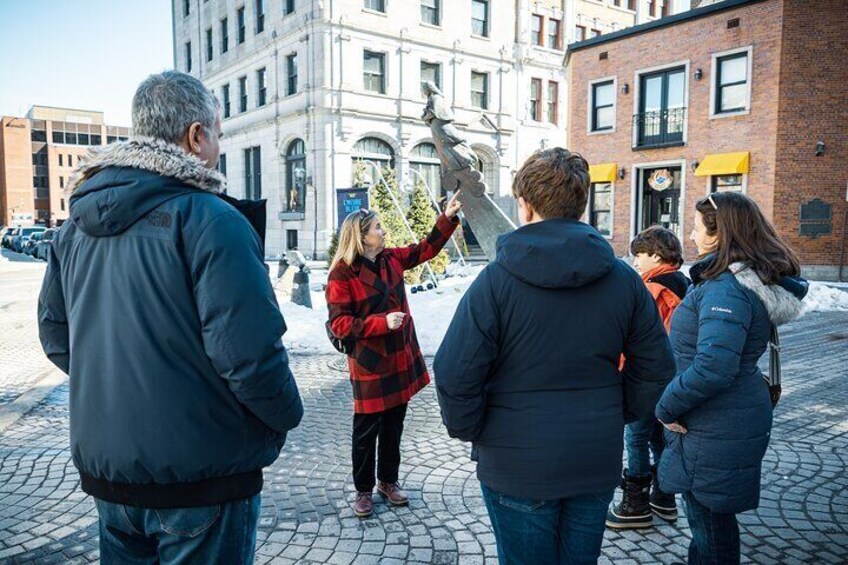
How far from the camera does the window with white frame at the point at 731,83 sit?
20.3 m

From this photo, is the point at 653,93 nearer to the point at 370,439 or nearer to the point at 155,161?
the point at 370,439

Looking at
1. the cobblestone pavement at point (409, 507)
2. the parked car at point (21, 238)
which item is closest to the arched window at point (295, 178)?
the parked car at point (21, 238)

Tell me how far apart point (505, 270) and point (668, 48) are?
23.4 metres

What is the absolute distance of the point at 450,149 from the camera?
36.6 feet

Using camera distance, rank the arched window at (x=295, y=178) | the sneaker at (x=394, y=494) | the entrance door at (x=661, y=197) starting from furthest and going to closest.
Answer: the arched window at (x=295, y=178) < the entrance door at (x=661, y=197) < the sneaker at (x=394, y=494)

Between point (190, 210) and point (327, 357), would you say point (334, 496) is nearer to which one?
point (190, 210)

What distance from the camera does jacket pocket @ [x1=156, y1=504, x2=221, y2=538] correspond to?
75.9 inches

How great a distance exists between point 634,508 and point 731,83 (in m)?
20.8

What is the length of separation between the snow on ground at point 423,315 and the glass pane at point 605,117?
12037 millimetres

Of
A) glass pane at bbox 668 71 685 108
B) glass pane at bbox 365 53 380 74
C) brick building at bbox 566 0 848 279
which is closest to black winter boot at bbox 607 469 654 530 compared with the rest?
brick building at bbox 566 0 848 279

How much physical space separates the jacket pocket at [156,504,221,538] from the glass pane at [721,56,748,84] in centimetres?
2271

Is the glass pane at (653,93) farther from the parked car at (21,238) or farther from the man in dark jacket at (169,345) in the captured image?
the parked car at (21,238)

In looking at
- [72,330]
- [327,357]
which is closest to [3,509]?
[72,330]

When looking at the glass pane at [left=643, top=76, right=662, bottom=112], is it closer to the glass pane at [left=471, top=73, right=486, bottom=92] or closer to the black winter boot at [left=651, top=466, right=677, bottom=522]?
the glass pane at [left=471, top=73, right=486, bottom=92]
